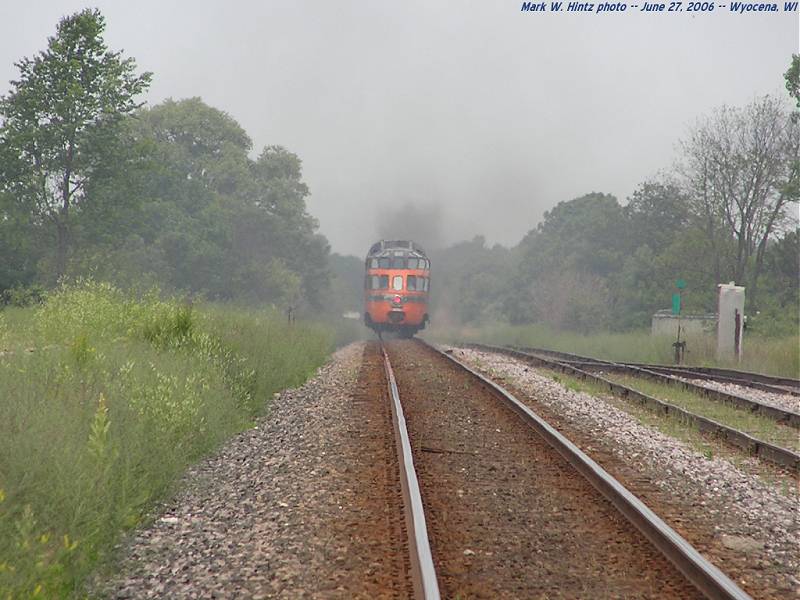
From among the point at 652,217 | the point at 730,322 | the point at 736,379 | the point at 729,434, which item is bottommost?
the point at 729,434

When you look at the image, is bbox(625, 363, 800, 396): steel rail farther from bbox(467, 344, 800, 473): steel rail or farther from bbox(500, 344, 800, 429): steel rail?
bbox(467, 344, 800, 473): steel rail

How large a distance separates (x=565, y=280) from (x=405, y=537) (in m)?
50.6

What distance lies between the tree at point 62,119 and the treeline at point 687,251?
26.2 meters

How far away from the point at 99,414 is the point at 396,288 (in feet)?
100

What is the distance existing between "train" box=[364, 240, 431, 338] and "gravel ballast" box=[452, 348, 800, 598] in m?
23.6

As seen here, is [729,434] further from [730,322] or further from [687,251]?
[687,251]

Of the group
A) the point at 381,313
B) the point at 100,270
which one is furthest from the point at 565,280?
the point at 100,270

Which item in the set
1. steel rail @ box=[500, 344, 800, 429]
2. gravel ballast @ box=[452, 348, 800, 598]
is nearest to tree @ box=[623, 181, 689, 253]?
steel rail @ box=[500, 344, 800, 429]

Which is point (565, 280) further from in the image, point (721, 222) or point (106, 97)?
point (106, 97)

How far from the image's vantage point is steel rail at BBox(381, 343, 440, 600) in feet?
14.9

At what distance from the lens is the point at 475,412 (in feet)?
40.8

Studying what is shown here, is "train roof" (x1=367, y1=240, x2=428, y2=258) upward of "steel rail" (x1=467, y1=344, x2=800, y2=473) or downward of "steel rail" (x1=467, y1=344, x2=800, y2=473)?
upward

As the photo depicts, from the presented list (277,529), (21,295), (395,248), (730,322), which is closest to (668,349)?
(730,322)

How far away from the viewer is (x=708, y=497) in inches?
297
